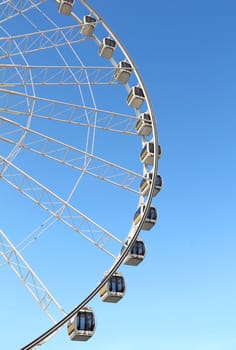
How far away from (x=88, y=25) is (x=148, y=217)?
34.5ft

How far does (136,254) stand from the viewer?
22.2m

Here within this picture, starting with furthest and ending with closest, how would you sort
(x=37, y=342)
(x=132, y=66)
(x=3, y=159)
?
1. (x=132, y=66)
2. (x=3, y=159)
3. (x=37, y=342)

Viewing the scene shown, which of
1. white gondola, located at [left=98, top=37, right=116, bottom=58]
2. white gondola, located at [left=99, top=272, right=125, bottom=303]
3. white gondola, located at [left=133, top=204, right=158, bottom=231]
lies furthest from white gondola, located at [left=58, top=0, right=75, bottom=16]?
white gondola, located at [left=99, top=272, right=125, bottom=303]

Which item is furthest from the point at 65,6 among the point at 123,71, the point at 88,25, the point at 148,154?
the point at 148,154

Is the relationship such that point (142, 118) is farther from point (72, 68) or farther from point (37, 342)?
point (37, 342)

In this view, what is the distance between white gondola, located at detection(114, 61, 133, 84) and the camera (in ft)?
88.5

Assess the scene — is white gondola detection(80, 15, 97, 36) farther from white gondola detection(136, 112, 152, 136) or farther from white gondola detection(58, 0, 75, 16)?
white gondola detection(136, 112, 152, 136)

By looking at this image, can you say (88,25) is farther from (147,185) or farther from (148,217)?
(148,217)

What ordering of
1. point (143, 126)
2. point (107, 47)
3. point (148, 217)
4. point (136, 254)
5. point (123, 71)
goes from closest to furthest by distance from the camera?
point (136, 254) < point (148, 217) < point (143, 126) < point (123, 71) < point (107, 47)

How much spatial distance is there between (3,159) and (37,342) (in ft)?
23.6

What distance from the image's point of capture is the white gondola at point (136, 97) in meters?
26.4

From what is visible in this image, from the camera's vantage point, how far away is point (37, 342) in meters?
17.0

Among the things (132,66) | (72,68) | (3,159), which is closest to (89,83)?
(72,68)

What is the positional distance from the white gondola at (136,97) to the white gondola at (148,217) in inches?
218
